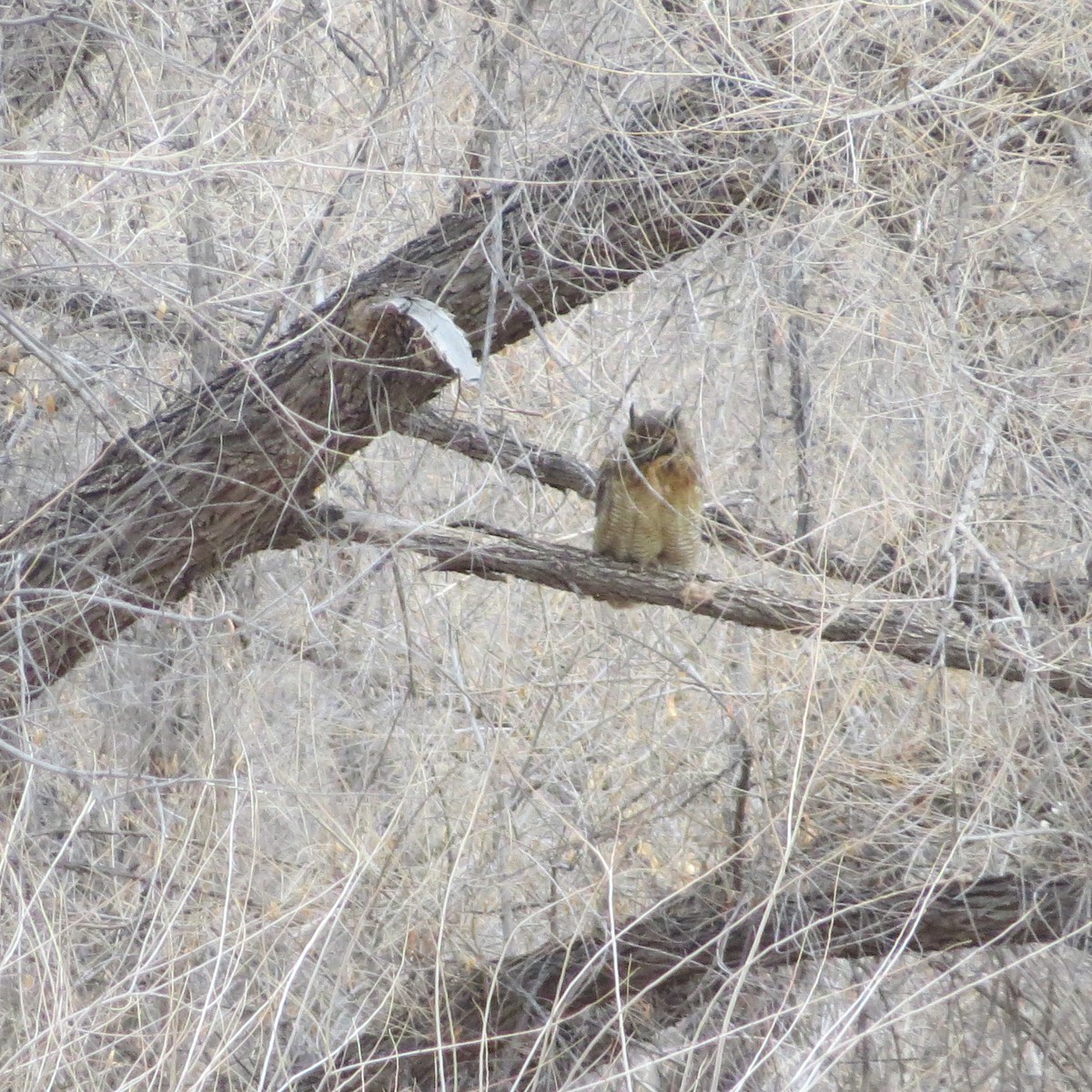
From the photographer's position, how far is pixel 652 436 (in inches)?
181

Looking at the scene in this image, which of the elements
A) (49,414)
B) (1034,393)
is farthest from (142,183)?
(1034,393)

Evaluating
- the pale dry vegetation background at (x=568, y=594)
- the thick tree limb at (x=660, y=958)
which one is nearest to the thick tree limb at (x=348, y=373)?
the pale dry vegetation background at (x=568, y=594)

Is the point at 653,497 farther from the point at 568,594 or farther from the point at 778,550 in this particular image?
the point at 778,550

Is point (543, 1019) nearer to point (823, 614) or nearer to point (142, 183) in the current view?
point (823, 614)

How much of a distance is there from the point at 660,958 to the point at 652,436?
172 centimetres

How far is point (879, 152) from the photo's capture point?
13.9ft

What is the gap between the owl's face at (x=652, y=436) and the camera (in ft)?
15.0

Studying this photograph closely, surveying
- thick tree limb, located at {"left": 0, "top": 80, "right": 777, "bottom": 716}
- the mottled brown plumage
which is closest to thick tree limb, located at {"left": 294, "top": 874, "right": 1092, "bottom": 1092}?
the mottled brown plumage

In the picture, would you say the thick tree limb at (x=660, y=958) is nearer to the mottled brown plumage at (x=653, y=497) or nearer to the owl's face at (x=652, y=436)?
the mottled brown plumage at (x=653, y=497)

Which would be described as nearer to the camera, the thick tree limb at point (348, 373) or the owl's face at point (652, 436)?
the thick tree limb at point (348, 373)

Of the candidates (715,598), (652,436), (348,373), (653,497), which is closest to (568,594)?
(653,497)

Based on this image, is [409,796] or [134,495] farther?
[409,796]

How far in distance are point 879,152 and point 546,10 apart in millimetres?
1140

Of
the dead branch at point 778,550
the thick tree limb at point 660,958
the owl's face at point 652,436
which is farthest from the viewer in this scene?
the owl's face at point 652,436
